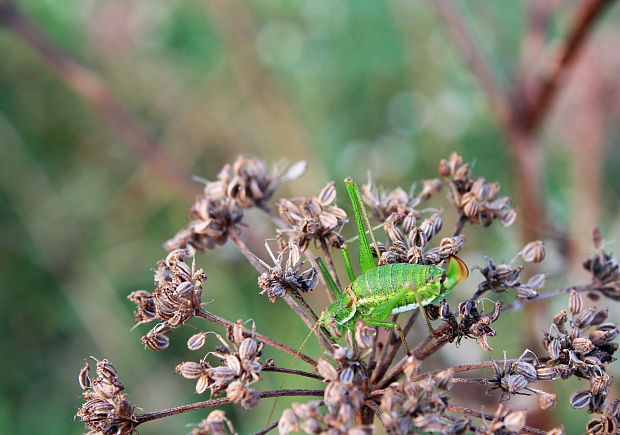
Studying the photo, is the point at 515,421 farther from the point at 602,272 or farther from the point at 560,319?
the point at 602,272

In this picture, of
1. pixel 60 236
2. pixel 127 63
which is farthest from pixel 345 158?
pixel 60 236

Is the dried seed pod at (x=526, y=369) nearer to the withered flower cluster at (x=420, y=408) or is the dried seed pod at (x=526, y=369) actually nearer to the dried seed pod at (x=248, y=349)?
the withered flower cluster at (x=420, y=408)

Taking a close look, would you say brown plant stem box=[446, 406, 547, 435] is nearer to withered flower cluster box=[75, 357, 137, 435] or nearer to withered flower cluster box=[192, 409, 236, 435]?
withered flower cluster box=[192, 409, 236, 435]

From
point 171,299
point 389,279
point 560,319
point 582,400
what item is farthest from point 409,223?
point 171,299

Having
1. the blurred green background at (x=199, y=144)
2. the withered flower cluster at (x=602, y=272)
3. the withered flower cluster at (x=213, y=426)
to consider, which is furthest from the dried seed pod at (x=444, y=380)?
the blurred green background at (x=199, y=144)

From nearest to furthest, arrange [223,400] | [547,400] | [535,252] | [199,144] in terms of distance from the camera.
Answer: [223,400]
[547,400]
[535,252]
[199,144]

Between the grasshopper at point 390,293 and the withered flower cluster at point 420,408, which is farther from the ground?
the grasshopper at point 390,293

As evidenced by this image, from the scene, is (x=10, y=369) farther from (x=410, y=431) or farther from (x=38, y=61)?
(x=410, y=431)
